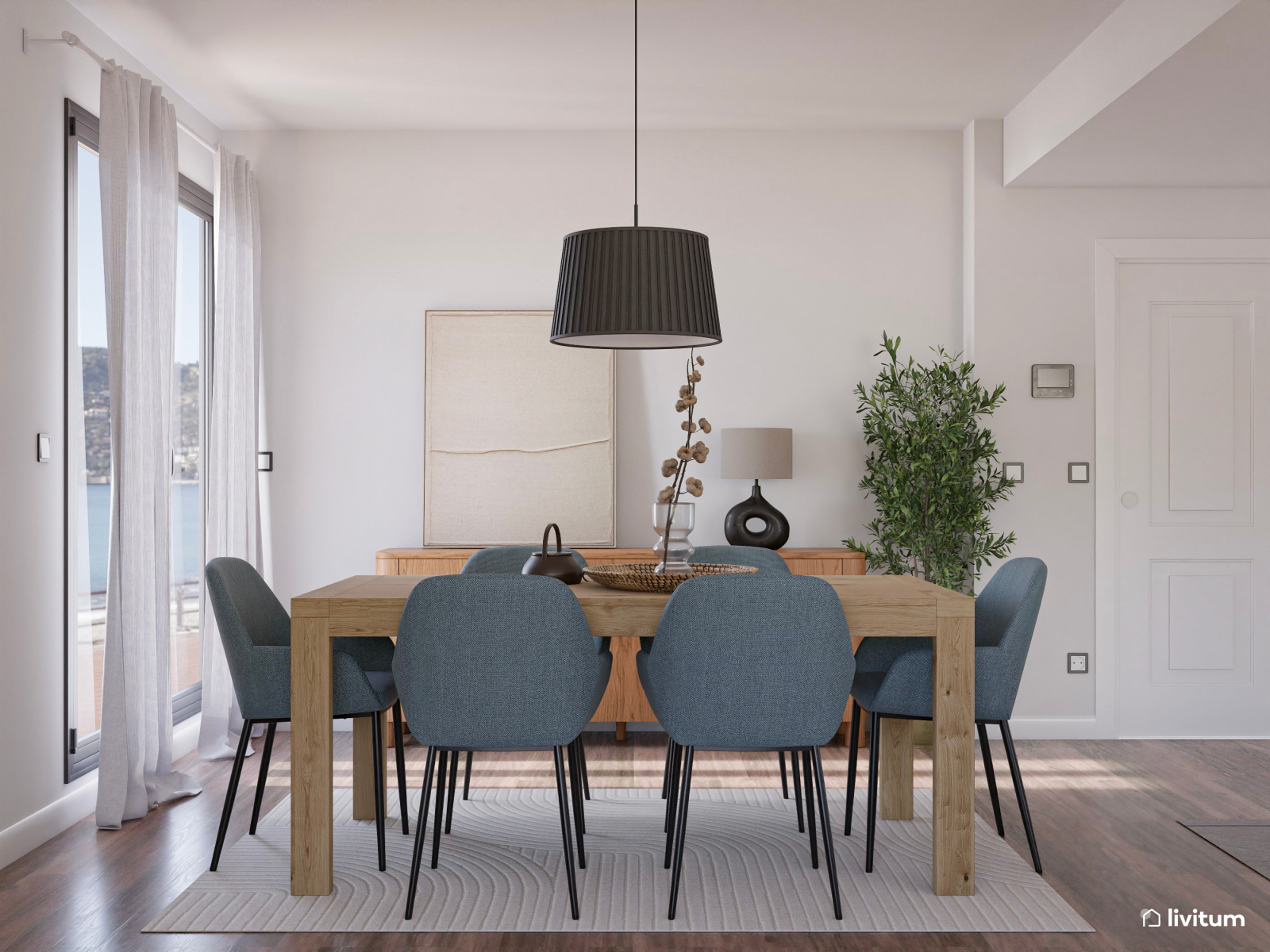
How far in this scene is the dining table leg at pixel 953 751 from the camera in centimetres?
263

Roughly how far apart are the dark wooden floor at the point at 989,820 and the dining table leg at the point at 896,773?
0.96ft

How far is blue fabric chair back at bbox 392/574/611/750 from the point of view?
2.45 meters

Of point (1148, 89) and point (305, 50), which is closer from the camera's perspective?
point (1148, 89)

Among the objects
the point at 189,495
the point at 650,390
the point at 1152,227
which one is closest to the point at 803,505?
the point at 650,390

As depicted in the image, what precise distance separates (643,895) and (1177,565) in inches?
128

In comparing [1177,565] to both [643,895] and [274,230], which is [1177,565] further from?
[274,230]

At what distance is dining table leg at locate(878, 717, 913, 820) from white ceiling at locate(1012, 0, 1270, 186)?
2362 mm

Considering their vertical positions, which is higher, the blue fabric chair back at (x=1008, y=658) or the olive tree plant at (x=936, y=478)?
the olive tree plant at (x=936, y=478)

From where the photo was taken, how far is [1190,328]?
4562 millimetres

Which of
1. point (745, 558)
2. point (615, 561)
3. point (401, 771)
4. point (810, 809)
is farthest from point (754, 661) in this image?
point (615, 561)

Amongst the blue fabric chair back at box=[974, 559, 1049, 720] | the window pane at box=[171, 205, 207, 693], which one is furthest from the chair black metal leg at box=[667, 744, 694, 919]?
the window pane at box=[171, 205, 207, 693]

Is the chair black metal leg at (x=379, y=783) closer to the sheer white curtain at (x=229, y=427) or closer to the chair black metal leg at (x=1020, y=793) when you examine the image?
the sheer white curtain at (x=229, y=427)

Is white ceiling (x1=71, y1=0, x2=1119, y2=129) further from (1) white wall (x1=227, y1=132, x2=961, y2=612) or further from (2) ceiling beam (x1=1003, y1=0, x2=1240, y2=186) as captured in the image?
(1) white wall (x1=227, y1=132, x2=961, y2=612)

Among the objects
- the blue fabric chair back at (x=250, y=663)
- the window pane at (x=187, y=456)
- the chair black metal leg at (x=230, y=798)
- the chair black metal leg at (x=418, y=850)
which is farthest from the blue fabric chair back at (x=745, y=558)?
the window pane at (x=187, y=456)
